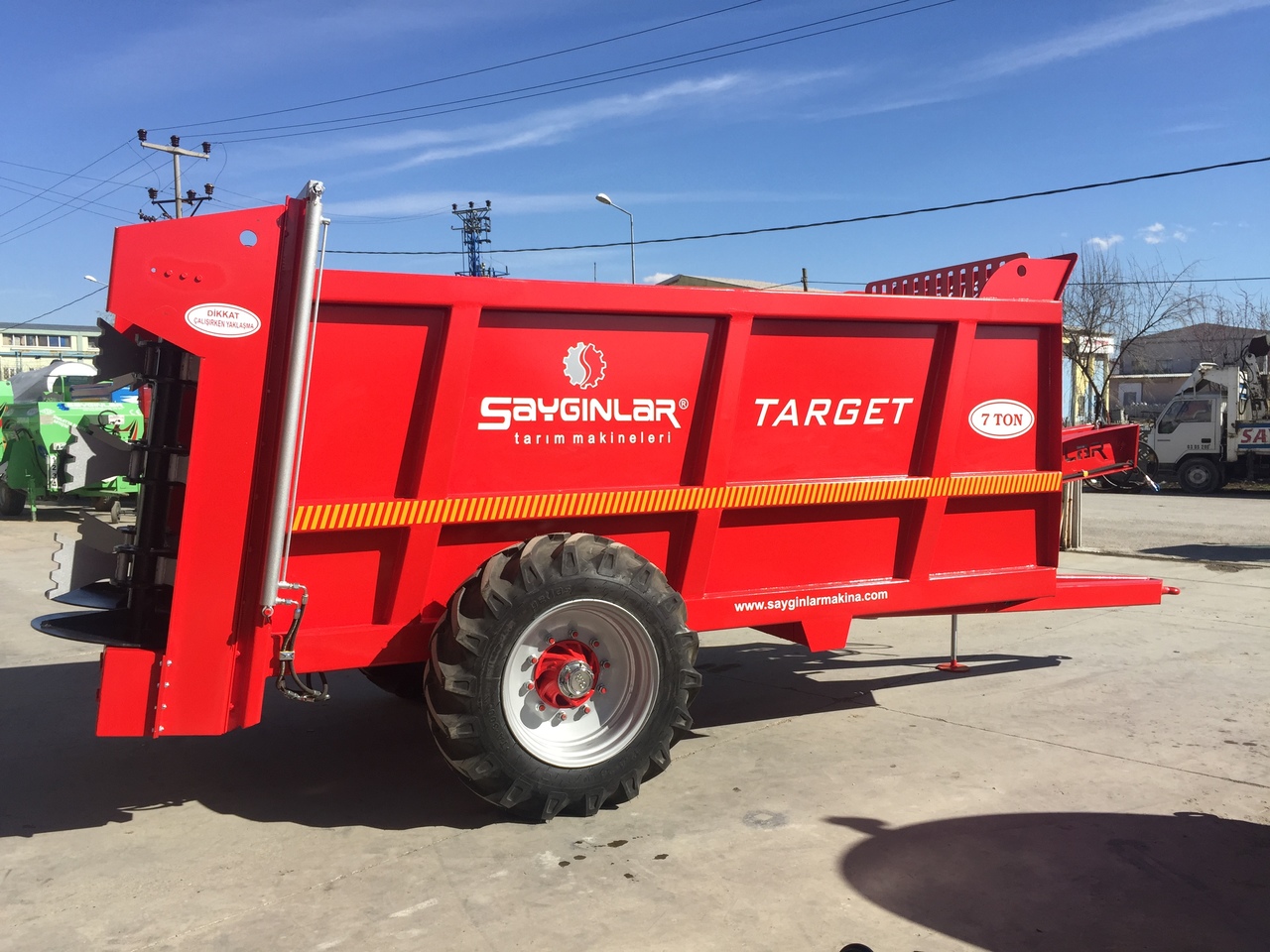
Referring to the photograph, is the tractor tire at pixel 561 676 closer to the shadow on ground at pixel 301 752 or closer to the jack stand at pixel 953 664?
the shadow on ground at pixel 301 752

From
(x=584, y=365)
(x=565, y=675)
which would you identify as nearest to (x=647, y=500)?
(x=584, y=365)

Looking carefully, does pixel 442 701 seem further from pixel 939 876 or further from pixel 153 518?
pixel 939 876

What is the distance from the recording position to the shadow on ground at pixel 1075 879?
352 cm

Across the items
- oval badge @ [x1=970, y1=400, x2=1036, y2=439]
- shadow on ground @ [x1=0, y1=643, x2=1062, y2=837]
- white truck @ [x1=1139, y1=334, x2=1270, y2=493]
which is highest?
white truck @ [x1=1139, y1=334, x2=1270, y2=493]

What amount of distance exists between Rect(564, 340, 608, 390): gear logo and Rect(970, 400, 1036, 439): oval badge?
232 centimetres

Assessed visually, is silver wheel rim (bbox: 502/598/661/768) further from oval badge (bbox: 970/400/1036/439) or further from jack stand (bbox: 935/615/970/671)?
jack stand (bbox: 935/615/970/671)

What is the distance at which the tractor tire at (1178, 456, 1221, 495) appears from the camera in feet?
80.0

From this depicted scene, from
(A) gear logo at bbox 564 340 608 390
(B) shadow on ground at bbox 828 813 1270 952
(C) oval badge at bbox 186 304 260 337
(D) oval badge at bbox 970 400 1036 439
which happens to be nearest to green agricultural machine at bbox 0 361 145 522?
(C) oval badge at bbox 186 304 260 337

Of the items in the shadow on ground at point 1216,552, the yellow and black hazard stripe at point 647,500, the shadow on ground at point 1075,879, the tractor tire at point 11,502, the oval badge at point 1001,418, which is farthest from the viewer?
the tractor tire at point 11,502

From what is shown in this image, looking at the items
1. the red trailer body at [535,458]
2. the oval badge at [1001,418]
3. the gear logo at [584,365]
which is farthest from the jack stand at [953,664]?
the gear logo at [584,365]

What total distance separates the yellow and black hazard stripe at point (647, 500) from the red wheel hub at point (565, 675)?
0.64 m

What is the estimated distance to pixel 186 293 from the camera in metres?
4.06

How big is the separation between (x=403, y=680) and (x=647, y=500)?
7.38 ft

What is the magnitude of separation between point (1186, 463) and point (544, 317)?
80.3 feet
